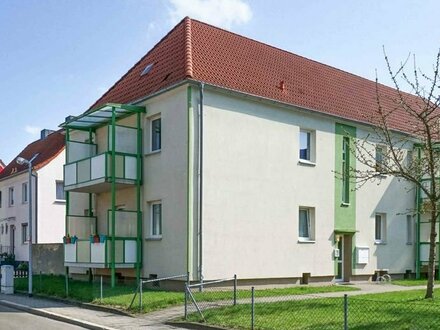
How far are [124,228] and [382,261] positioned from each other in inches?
447

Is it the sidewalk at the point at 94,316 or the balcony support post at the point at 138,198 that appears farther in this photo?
the balcony support post at the point at 138,198

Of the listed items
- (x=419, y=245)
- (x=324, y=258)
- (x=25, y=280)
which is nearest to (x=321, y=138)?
(x=324, y=258)

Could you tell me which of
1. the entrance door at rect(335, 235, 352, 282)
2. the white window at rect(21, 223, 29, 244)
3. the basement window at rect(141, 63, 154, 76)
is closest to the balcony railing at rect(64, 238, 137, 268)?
the basement window at rect(141, 63, 154, 76)

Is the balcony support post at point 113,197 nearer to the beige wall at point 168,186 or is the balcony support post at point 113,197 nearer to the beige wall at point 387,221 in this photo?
the beige wall at point 168,186

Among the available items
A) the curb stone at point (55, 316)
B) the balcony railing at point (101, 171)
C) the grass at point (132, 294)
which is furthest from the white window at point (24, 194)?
the curb stone at point (55, 316)

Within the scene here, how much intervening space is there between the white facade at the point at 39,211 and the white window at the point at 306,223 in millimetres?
19321

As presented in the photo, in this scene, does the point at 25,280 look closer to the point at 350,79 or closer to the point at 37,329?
the point at 37,329

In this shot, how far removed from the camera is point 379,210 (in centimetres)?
2509

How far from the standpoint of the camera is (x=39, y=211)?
3572cm

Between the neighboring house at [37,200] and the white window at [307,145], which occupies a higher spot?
the white window at [307,145]

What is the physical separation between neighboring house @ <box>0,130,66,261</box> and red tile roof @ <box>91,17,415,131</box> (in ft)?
40.2

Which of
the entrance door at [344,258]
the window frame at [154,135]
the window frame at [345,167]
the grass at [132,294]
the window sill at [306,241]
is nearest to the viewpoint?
the grass at [132,294]

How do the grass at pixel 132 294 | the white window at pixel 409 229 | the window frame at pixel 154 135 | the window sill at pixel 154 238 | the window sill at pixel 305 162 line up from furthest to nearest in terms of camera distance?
the white window at pixel 409 229
the window sill at pixel 305 162
the window frame at pixel 154 135
the window sill at pixel 154 238
the grass at pixel 132 294

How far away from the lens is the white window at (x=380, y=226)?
83.1ft
